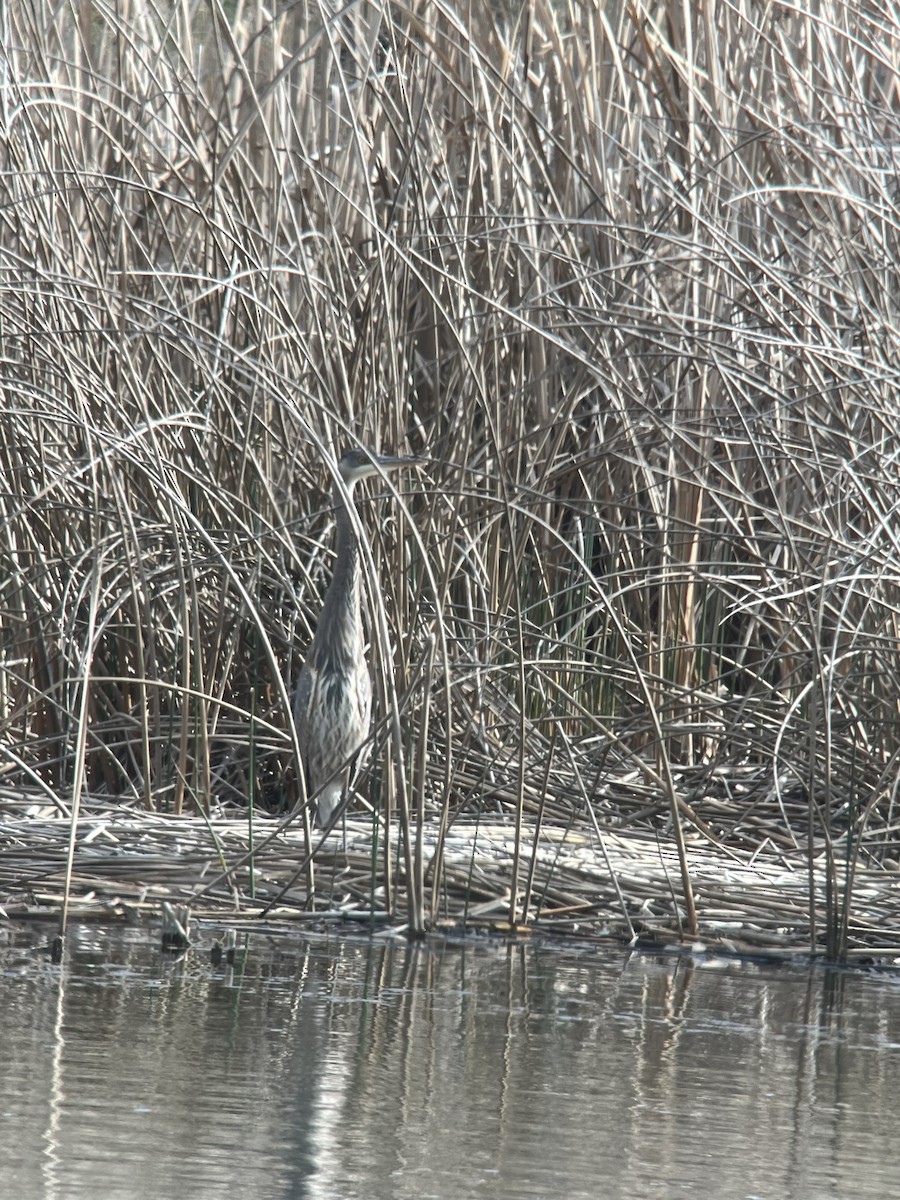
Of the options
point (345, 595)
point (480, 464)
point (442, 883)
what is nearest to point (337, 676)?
point (345, 595)

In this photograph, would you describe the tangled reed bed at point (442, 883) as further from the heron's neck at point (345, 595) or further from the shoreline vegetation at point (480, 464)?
the heron's neck at point (345, 595)

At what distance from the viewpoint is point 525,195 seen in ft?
20.9

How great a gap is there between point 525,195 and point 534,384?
2.02 ft

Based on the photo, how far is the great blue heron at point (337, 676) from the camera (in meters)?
6.07

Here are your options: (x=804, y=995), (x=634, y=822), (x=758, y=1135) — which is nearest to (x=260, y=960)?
(x=804, y=995)

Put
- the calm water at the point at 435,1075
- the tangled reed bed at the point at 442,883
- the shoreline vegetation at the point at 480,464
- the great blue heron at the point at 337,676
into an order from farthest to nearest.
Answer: the great blue heron at the point at 337,676 < the shoreline vegetation at the point at 480,464 < the tangled reed bed at the point at 442,883 < the calm water at the point at 435,1075

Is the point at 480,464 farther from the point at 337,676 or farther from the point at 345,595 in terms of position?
the point at 337,676

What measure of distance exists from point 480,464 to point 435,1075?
339cm

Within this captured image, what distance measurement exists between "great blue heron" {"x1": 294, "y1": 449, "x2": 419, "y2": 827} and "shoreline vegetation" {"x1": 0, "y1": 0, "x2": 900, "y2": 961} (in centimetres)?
12

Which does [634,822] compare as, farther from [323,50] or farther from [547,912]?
[323,50]

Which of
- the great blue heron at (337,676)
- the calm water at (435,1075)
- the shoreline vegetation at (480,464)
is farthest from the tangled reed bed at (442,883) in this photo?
the great blue heron at (337,676)

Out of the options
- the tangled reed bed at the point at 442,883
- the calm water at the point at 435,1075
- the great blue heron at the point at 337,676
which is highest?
the great blue heron at the point at 337,676

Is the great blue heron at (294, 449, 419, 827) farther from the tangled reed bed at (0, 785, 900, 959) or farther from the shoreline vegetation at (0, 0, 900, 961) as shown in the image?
the tangled reed bed at (0, 785, 900, 959)

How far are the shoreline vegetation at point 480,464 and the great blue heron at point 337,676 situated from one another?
12 centimetres
